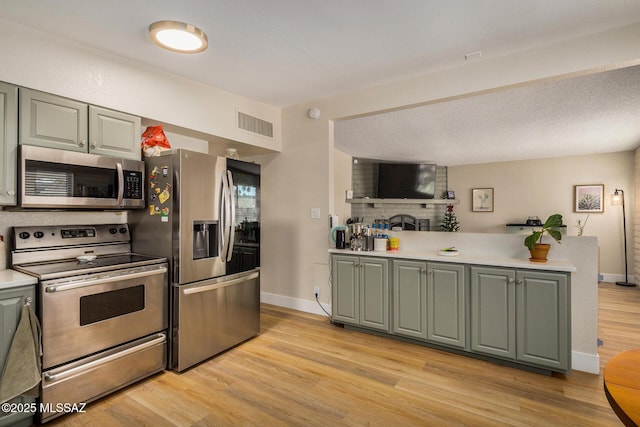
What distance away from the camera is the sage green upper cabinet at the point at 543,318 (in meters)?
2.38

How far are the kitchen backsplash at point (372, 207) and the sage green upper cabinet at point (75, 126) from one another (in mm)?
4791

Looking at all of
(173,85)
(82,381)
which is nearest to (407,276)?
(82,381)

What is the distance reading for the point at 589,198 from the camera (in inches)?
243

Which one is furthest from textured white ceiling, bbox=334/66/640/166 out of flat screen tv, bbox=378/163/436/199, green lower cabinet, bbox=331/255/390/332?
green lower cabinet, bbox=331/255/390/332

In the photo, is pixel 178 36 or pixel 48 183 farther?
pixel 178 36

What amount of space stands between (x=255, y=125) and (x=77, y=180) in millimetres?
1947

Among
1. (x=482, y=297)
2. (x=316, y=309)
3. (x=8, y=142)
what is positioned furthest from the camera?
(x=316, y=309)

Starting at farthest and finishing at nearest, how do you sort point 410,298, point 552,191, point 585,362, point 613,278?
point 552,191, point 613,278, point 410,298, point 585,362

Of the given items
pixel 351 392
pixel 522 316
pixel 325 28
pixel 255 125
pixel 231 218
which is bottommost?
pixel 351 392

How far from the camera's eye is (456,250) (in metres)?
3.07

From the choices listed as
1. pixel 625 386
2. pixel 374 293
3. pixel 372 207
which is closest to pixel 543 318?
pixel 374 293

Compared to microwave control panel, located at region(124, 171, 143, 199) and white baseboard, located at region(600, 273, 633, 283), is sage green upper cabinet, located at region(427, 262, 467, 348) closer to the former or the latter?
microwave control panel, located at region(124, 171, 143, 199)

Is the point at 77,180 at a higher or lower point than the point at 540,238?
higher

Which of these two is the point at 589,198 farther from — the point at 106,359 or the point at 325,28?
the point at 106,359
